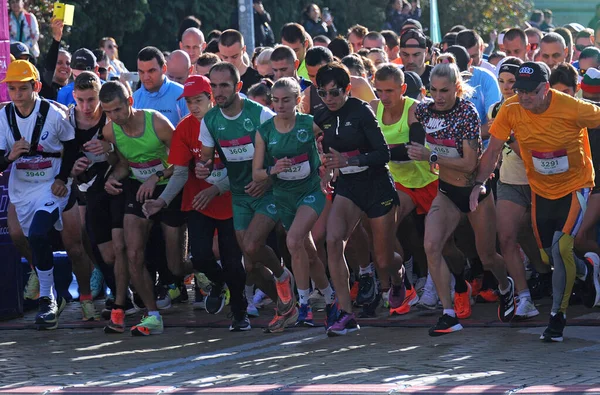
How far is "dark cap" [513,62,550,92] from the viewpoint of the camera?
9438 mm

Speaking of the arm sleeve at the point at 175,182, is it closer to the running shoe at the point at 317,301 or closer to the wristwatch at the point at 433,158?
the running shoe at the point at 317,301

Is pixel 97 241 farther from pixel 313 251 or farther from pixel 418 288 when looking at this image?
pixel 418 288

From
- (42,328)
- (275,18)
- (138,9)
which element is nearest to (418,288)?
(42,328)

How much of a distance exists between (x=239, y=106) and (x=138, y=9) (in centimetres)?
1435

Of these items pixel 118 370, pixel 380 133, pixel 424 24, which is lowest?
pixel 118 370

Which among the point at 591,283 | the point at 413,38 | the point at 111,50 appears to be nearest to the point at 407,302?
the point at 591,283

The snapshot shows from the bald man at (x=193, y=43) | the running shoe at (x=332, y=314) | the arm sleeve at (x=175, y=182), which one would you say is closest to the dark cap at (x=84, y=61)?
the bald man at (x=193, y=43)

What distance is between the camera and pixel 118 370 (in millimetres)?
9000

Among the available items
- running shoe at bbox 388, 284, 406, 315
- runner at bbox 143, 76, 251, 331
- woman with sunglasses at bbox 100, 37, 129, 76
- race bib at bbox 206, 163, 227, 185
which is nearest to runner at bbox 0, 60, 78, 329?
runner at bbox 143, 76, 251, 331

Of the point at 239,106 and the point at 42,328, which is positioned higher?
the point at 239,106

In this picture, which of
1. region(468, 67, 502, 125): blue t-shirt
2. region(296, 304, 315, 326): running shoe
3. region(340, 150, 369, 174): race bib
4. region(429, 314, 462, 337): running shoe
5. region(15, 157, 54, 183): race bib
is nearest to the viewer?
region(429, 314, 462, 337): running shoe

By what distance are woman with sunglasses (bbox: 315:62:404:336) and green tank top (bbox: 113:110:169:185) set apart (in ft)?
4.69

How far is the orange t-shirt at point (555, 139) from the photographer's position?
956cm

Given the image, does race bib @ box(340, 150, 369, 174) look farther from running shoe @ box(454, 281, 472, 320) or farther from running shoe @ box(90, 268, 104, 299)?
running shoe @ box(90, 268, 104, 299)
